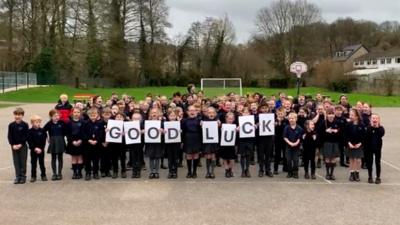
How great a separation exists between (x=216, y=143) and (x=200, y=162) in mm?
2077

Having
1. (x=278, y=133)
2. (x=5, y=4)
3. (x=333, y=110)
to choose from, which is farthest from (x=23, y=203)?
(x=5, y=4)

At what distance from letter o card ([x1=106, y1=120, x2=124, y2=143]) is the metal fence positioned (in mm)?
43582

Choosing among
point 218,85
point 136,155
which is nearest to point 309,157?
point 136,155

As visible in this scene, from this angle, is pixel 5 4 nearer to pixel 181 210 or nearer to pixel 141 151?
pixel 141 151

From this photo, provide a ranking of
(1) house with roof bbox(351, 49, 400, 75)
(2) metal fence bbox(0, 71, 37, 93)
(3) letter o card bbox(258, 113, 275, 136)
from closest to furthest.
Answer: (3) letter o card bbox(258, 113, 275, 136) < (2) metal fence bbox(0, 71, 37, 93) < (1) house with roof bbox(351, 49, 400, 75)

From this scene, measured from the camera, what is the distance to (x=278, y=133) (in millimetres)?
12188

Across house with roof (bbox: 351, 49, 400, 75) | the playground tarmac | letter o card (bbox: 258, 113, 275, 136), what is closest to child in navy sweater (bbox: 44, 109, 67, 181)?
the playground tarmac

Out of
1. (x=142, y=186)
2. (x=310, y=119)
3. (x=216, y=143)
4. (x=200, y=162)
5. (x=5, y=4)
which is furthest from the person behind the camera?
(x=5, y=4)

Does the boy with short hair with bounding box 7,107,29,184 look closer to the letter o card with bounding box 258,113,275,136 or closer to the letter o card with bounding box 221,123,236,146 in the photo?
the letter o card with bounding box 221,123,236,146

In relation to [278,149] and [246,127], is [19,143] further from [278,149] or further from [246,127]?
[278,149]

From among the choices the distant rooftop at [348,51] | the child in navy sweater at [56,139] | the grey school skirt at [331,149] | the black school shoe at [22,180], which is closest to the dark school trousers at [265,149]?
the grey school skirt at [331,149]

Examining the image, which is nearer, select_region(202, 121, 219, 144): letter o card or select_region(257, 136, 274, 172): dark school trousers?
select_region(202, 121, 219, 144): letter o card

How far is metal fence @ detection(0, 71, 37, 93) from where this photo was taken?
173ft

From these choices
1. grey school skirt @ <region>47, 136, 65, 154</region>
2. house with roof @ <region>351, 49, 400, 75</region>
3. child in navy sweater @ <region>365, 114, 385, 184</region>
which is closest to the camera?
child in navy sweater @ <region>365, 114, 385, 184</region>
